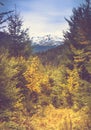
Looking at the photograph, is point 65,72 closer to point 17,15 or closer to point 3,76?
point 17,15

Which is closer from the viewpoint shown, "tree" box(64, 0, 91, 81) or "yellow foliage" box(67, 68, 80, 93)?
"tree" box(64, 0, 91, 81)

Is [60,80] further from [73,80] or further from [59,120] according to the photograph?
[59,120]

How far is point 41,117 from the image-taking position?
27.1 metres

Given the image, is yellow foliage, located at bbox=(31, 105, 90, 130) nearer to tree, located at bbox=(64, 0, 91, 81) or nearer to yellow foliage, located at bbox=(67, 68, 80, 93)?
yellow foliage, located at bbox=(67, 68, 80, 93)

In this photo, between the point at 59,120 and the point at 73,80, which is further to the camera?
the point at 73,80

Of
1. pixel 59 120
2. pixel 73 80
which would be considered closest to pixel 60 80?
pixel 73 80

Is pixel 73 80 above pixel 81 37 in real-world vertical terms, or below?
below

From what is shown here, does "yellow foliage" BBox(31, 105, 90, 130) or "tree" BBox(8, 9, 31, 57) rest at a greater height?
"tree" BBox(8, 9, 31, 57)

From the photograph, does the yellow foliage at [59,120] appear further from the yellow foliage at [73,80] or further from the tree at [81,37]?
the tree at [81,37]

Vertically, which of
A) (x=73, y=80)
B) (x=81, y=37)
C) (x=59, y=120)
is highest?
(x=81, y=37)

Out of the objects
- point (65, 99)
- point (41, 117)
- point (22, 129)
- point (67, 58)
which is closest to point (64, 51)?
point (67, 58)

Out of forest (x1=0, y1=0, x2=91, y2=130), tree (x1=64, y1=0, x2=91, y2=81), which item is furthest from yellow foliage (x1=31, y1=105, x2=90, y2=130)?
tree (x1=64, y1=0, x2=91, y2=81)

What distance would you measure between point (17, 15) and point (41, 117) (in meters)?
10.6

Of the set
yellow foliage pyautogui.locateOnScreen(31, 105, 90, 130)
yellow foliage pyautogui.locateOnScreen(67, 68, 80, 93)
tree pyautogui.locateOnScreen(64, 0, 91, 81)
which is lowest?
yellow foliage pyautogui.locateOnScreen(31, 105, 90, 130)
